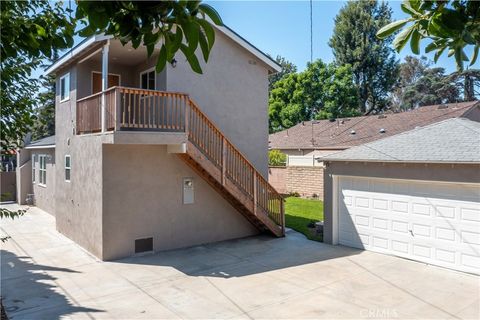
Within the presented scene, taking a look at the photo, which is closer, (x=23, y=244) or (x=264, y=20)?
(x=264, y=20)

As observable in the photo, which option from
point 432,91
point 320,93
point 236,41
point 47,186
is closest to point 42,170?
point 47,186

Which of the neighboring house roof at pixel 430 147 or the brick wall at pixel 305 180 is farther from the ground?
the neighboring house roof at pixel 430 147

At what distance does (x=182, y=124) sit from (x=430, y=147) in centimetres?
670

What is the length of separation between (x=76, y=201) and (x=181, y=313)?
21.9ft

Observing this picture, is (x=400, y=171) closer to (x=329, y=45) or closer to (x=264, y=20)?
(x=264, y=20)

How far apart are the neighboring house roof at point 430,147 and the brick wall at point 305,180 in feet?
27.2

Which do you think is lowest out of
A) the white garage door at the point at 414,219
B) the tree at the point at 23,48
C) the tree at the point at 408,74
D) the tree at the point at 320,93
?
the white garage door at the point at 414,219

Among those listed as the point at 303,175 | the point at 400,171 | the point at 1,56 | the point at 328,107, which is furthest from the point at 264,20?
the point at 328,107

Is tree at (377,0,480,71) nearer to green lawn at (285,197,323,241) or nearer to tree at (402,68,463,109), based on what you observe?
green lawn at (285,197,323,241)

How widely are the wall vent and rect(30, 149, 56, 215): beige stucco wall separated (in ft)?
25.6

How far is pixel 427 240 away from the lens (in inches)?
353

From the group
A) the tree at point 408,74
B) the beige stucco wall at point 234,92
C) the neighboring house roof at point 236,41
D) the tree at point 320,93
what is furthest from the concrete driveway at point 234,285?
the tree at point 408,74

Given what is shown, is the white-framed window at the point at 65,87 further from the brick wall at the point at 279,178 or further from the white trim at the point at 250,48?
the brick wall at the point at 279,178

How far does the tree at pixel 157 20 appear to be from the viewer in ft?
4.47
